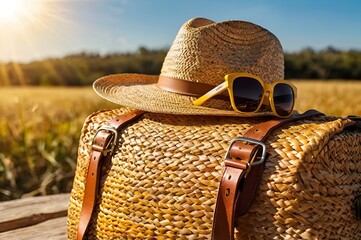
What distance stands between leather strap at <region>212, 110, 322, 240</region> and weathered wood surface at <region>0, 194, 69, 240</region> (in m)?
1.10

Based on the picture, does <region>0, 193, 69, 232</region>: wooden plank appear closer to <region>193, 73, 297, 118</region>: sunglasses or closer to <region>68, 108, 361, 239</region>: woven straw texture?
<region>68, 108, 361, 239</region>: woven straw texture

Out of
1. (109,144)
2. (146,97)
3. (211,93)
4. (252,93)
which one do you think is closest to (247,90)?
(252,93)

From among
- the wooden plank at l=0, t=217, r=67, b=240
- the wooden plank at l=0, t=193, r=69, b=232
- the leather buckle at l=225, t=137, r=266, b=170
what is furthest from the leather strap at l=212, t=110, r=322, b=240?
the wooden plank at l=0, t=193, r=69, b=232

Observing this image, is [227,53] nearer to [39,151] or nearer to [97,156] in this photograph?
[97,156]

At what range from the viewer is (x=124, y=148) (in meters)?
1.98

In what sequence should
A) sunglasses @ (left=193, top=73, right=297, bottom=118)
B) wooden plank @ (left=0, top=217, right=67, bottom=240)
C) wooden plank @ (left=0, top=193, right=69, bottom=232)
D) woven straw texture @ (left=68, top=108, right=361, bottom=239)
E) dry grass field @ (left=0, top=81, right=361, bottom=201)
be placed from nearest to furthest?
woven straw texture @ (left=68, top=108, right=361, bottom=239) → sunglasses @ (left=193, top=73, right=297, bottom=118) → wooden plank @ (left=0, top=217, right=67, bottom=240) → wooden plank @ (left=0, top=193, right=69, bottom=232) → dry grass field @ (left=0, top=81, right=361, bottom=201)

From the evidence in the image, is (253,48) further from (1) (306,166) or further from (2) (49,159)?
→ (2) (49,159)

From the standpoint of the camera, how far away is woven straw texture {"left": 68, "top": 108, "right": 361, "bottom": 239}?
1.56m

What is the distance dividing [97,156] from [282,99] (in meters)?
0.76

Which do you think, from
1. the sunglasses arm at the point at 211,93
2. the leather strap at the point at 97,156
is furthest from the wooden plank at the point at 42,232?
the sunglasses arm at the point at 211,93

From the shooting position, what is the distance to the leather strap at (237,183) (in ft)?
5.16

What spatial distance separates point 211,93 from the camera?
1862 mm

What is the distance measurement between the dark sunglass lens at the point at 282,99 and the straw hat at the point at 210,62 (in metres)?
0.13

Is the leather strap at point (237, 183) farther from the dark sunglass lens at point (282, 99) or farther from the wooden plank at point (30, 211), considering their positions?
the wooden plank at point (30, 211)
